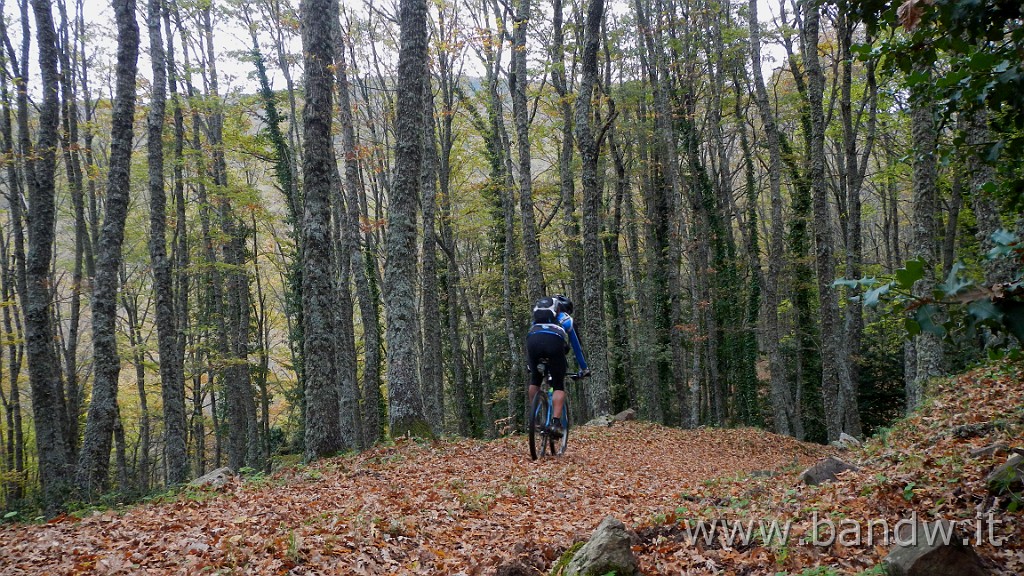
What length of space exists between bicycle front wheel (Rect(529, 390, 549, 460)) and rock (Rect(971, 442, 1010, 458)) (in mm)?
4854

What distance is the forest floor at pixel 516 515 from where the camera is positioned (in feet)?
13.1

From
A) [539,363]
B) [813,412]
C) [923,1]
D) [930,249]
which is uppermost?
[923,1]

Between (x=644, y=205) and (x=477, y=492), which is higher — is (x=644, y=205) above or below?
above

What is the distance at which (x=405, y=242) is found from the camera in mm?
9445

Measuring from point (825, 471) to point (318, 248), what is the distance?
7360 mm

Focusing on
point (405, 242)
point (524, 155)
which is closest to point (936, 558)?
point (405, 242)

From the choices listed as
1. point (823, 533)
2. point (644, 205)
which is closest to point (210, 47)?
point (644, 205)

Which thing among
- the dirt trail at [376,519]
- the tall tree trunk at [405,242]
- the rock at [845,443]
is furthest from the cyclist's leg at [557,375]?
the rock at [845,443]

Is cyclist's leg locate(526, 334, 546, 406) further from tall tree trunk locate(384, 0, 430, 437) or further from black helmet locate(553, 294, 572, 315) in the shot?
tall tree trunk locate(384, 0, 430, 437)

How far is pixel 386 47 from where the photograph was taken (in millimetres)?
23594

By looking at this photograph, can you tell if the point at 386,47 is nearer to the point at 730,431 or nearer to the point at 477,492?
the point at 730,431

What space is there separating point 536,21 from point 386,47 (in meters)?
6.36

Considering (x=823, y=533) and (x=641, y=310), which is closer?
(x=823, y=533)

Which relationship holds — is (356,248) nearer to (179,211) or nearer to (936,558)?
(179,211)
